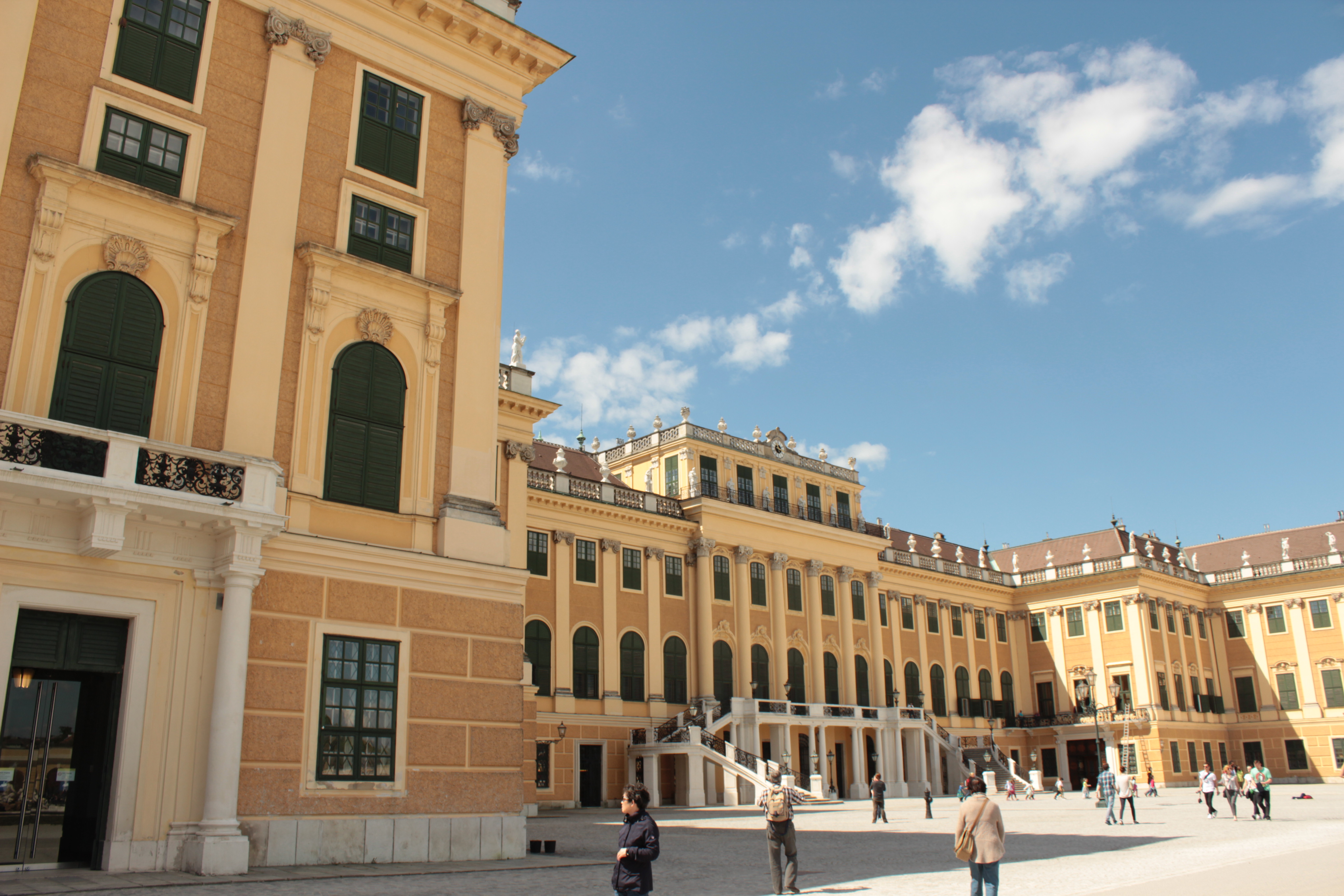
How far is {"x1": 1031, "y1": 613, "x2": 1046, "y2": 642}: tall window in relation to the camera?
66500 mm

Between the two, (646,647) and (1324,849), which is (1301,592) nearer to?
(646,647)

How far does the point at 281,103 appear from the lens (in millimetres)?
17219

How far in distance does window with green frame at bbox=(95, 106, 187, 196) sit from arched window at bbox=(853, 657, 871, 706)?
43.8 metres

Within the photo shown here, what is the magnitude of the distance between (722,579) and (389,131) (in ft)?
110

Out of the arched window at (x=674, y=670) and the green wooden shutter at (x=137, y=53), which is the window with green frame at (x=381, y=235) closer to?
the green wooden shutter at (x=137, y=53)

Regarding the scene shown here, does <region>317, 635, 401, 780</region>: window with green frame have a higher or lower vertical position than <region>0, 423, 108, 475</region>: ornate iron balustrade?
lower

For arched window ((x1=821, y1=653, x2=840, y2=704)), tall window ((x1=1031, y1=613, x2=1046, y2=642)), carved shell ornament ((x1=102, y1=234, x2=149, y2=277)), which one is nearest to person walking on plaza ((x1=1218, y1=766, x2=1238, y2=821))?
arched window ((x1=821, y1=653, x2=840, y2=704))

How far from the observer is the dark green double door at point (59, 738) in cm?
1356

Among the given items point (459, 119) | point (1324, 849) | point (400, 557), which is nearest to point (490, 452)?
point (400, 557)

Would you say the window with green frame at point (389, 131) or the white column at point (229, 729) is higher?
the window with green frame at point (389, 131)

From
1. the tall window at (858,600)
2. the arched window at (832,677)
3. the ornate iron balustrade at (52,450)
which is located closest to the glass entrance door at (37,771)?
the ornate iron balustrade at (52,450)

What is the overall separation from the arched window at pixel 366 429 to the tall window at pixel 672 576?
30.5 metres

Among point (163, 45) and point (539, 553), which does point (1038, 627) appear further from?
point (163, 45)

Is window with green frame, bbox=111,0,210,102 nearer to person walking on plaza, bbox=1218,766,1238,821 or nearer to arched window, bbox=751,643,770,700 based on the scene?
person walking on plaza, bbox=1218,766,1238,821
